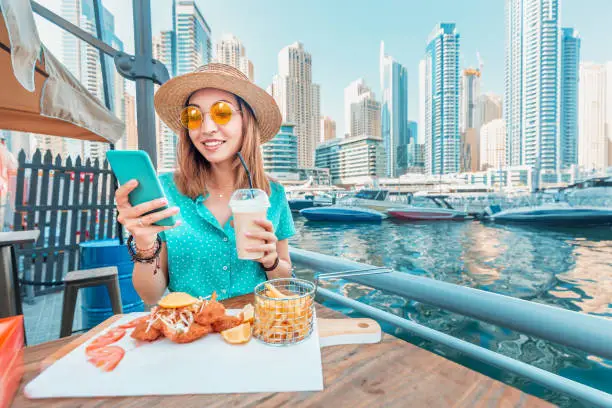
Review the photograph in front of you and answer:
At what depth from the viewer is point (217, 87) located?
4.82 ft

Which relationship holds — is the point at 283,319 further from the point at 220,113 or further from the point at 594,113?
the point at 594,113

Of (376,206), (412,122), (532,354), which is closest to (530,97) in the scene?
(376,206)

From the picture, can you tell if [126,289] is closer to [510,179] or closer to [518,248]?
[518,248]

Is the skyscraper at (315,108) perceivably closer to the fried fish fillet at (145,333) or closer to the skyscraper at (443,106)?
the skyscraper at (443,106)

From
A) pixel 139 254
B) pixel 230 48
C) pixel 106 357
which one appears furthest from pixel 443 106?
pixel 106 357

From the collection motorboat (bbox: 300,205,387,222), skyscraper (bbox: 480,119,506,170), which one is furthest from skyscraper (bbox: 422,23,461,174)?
motorboat (bbox: 300,205,387,222)

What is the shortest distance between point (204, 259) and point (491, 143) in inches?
3840

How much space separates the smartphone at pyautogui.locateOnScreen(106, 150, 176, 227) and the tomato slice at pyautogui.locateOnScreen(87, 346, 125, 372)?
38 centimetres

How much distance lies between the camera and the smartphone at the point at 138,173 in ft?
2.77

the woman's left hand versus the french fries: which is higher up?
the woman's left hand

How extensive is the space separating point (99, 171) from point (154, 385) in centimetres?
497

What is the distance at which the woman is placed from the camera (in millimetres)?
1384

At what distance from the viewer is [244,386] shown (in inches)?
26.7

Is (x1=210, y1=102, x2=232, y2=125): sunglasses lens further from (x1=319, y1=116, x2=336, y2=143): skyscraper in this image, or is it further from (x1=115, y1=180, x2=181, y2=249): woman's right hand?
(x1=319, y1=116, x2=336, y2=143): skyscraper
